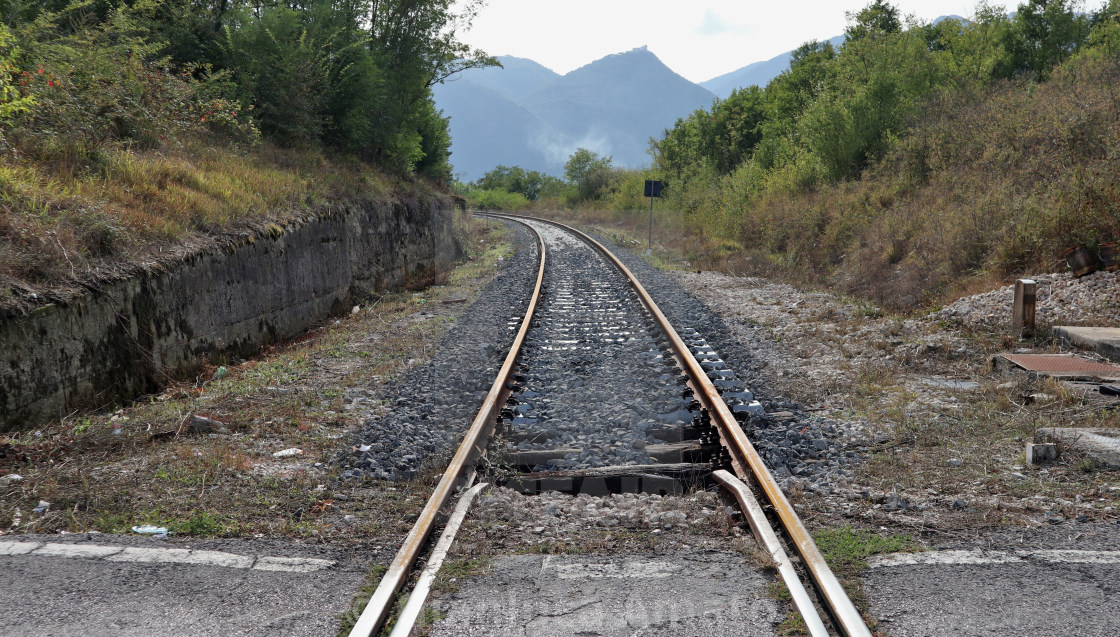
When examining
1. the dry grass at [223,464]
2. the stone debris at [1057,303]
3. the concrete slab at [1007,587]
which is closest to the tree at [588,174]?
the stone debris at [1057,303]

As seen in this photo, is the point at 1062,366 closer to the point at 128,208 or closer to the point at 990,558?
the point at 990,558

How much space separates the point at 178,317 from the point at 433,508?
4.82m

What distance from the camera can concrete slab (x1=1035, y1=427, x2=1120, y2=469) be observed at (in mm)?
4344

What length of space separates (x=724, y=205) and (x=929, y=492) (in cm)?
2119

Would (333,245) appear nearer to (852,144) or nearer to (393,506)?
(393,506)

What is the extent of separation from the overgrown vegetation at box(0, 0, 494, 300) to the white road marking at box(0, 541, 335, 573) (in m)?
2.71

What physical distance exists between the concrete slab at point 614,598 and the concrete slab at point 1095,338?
5550 millimetres

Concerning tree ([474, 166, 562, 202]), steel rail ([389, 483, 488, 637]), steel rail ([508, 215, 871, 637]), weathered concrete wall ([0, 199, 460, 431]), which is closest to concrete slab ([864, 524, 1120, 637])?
steel rail ([508, 215, 871, 637])

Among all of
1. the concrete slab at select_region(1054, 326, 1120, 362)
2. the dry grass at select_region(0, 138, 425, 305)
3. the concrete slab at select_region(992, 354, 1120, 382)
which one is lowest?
the concrete slab at select_region(992, 354, 1120, 382)

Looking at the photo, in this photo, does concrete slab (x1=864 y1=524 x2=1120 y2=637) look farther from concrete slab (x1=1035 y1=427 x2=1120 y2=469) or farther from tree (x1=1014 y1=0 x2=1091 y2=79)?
tree (x1=1014 y1=0 x2=1091 y2=79)

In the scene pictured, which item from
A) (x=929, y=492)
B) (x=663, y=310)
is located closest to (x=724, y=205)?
(x=663, y=310)

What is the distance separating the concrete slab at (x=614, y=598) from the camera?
2.77m

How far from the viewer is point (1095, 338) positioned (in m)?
6.79

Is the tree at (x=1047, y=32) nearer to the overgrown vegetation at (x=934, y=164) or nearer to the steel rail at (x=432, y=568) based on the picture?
the overgrown vegetation at (x=934, y=164)
